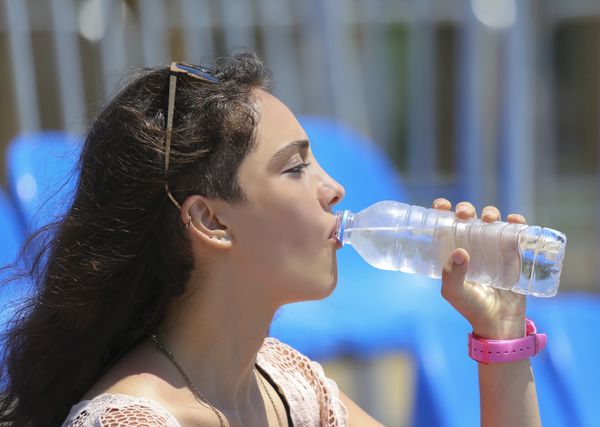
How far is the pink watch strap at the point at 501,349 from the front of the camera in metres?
2.08

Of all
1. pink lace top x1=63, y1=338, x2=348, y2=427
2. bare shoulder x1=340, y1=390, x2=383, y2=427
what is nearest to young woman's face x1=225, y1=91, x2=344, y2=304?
pink lace top x1=63, y1=338, x2=348, y2=427

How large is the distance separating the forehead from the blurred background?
2.28 m

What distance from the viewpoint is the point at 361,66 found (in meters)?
5.21

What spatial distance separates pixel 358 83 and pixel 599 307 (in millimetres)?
2031

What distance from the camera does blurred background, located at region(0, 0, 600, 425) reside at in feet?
15.0

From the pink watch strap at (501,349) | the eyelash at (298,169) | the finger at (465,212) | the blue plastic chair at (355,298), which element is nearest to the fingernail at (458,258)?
the finger at (465,212)

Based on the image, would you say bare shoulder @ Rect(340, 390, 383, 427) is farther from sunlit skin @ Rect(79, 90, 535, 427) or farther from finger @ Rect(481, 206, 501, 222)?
finger @ Rect(481, 206, 501, 222)

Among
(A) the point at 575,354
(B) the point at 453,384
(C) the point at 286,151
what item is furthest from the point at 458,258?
(A) the point at 575,354

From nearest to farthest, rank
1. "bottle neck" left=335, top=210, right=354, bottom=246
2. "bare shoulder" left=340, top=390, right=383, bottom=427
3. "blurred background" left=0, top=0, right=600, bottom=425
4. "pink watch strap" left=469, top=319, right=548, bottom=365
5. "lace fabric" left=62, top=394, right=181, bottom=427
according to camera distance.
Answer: "lace fabric" left=62, top=394, right=181, bottom=427, "bottle neck" left=335, top=210, right=354, bottom=246, "pink watch strap" left=469, top=319, right=548, bottom=365, "bare shoulder" left=340, top=390, right=383, bottom=427, "blurred background" left=0, top=0, right=600, bottom=425

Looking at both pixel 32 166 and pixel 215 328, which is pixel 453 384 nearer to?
pixel 215 328

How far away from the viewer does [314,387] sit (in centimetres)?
227

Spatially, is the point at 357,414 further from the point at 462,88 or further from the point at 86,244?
the point at 462,88

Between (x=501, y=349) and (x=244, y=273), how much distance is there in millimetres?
587

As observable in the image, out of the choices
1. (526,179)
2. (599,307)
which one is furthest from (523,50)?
(599,307)
